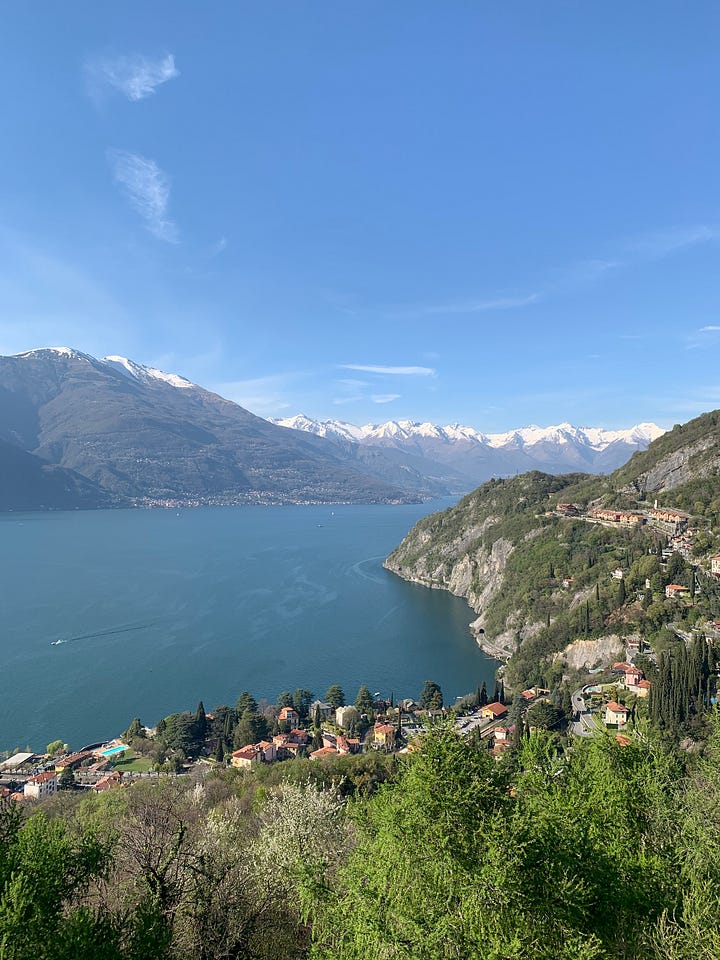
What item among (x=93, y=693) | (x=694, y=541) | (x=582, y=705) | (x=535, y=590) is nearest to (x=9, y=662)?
(x=93, y=693)

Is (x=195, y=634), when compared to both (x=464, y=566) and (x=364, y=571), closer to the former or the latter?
(x=364, y=571)

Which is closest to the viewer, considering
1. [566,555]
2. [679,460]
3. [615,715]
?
[615,715]

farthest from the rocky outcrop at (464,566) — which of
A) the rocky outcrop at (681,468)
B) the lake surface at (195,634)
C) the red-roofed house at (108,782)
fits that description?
the red-roofed house at (108,782)

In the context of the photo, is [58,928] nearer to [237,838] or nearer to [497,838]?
[497,838]

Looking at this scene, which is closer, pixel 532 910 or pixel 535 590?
pixel 532 910

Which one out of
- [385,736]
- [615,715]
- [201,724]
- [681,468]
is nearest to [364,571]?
[681,468]
